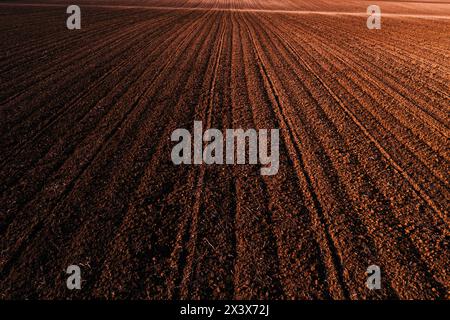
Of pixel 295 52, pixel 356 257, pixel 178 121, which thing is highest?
pixel 295 52

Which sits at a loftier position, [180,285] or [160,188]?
[160,188]

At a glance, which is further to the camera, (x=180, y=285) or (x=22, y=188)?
(x=22, y=188)

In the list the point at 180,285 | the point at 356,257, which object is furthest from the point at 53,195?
the point at 356,257

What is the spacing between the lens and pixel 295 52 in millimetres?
13195

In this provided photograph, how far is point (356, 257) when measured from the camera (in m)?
3.78

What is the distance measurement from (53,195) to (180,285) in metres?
2.76

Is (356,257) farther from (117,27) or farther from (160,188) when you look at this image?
(117,27)

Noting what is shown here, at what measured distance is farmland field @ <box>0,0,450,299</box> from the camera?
11.7 feet

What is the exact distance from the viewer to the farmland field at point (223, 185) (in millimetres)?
3572

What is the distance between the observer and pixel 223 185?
5.11m

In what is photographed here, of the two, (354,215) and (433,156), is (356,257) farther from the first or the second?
(433,156)
